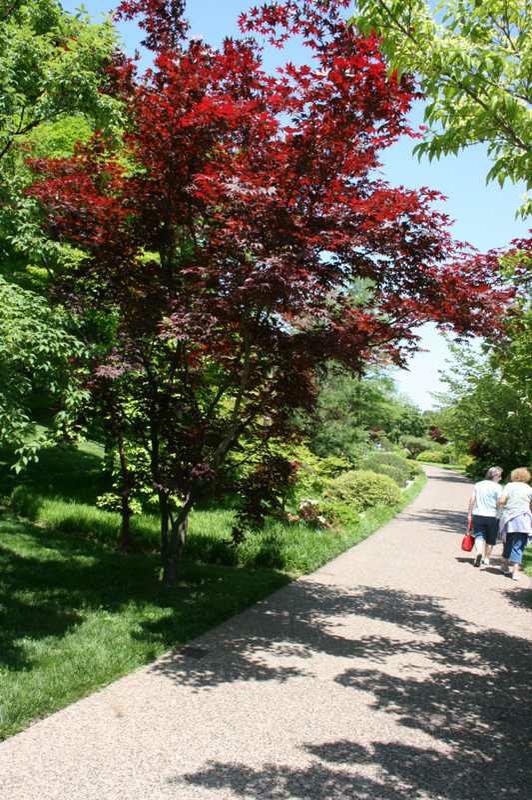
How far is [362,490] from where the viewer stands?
16.1 m

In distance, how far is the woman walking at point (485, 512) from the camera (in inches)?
389

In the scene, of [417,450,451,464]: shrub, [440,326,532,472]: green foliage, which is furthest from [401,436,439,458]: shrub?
[440,326,532,472]: green foliage

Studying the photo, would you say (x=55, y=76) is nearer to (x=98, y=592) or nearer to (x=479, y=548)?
(x=98, y=592)

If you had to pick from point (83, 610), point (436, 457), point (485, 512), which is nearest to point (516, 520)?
point (485, 512)

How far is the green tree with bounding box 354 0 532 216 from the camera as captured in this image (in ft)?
11.6

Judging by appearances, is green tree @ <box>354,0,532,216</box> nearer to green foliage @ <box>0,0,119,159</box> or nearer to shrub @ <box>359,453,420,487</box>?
green foliage @ <box>0,0,119,159</box>

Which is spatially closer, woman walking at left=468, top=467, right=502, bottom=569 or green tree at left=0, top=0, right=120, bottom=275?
green tree at left=0, top=0, right=120, bottom=275

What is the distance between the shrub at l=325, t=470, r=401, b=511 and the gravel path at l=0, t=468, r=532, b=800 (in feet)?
26.4

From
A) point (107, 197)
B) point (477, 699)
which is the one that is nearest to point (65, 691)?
point (477, 699)

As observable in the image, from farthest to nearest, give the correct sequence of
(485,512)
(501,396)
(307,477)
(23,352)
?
(501,396), (307,477), (485,512), (23,352)

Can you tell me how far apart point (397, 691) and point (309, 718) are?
0.94 metres

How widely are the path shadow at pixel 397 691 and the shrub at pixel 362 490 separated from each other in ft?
24.1

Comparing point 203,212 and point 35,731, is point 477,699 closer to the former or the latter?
point 35,731

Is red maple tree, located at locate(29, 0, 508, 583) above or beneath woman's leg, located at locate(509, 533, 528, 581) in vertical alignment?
above
